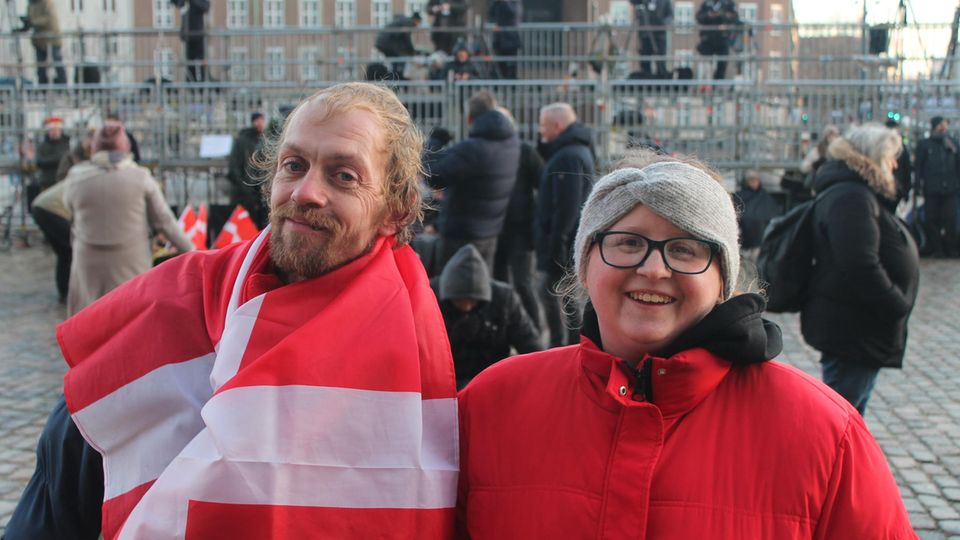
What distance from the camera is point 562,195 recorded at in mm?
7773

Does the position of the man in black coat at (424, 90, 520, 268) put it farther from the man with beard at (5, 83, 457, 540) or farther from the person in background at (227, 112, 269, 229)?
the man with beard at (5, 83, 457, 540)

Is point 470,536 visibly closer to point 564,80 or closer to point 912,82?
point 564,80

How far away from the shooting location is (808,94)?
1392 centimetres

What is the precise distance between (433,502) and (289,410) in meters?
0.35

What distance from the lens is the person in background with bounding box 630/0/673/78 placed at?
48.4 ft

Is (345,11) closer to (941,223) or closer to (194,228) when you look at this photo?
(941,223)

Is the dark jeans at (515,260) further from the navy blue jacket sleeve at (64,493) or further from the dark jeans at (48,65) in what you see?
the dark jeans at (48,65)

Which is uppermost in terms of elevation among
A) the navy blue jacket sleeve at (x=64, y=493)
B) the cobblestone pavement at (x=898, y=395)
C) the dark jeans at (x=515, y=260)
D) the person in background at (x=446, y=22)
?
the person in background at (x=446, y=22)

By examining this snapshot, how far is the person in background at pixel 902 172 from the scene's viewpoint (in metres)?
5.20

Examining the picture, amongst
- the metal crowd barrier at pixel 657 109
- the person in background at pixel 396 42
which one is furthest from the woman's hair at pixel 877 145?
the person in background at pixel 396 42

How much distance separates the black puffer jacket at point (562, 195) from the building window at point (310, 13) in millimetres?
32576

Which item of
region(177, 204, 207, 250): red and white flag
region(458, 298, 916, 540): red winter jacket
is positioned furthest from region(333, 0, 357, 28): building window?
region(458, 298, 916, 540): red winter jacket

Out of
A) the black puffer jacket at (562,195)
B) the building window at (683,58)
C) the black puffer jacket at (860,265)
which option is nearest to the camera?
the black puffer jacket at (860,265)

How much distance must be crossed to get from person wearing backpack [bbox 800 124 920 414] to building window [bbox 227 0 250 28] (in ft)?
110
